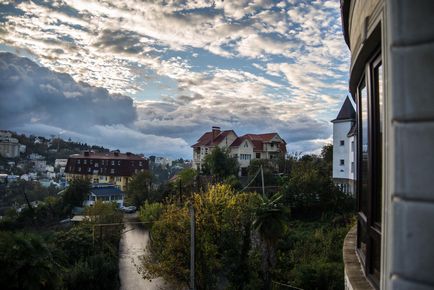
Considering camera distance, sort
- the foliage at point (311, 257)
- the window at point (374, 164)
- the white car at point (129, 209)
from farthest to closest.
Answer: the white car at point (129, 209) → the foliage at point (311, 257) → the window at point (374, 164)

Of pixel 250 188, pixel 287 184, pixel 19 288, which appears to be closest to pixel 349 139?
pixel 287 184

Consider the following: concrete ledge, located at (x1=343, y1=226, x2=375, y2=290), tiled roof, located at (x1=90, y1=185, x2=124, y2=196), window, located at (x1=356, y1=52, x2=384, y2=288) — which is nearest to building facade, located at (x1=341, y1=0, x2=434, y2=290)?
window, located at (x1=356, y1=52, x2=384, y2=288)

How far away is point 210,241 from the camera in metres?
17.7

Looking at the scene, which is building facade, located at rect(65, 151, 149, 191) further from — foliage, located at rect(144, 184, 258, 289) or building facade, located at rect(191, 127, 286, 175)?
foliage, located at rect(144, 184, 258, 289)

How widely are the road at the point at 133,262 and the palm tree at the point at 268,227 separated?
6713mm

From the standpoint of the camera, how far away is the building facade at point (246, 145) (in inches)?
1781

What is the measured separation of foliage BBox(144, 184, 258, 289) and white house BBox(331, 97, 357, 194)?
40.5ft

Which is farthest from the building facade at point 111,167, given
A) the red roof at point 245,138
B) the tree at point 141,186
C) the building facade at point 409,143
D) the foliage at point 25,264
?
the building facade at point 409,143

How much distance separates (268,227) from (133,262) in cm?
973

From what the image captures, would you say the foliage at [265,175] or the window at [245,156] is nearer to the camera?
the foliage at [265,175]

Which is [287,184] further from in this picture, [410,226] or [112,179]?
[112,179]

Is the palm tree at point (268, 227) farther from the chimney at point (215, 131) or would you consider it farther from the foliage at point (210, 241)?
the chimney at point (215, 131)

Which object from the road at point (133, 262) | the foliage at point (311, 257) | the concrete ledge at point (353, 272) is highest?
the concrete ledge at point (353, 272)

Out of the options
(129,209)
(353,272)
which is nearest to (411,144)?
(353,272)
